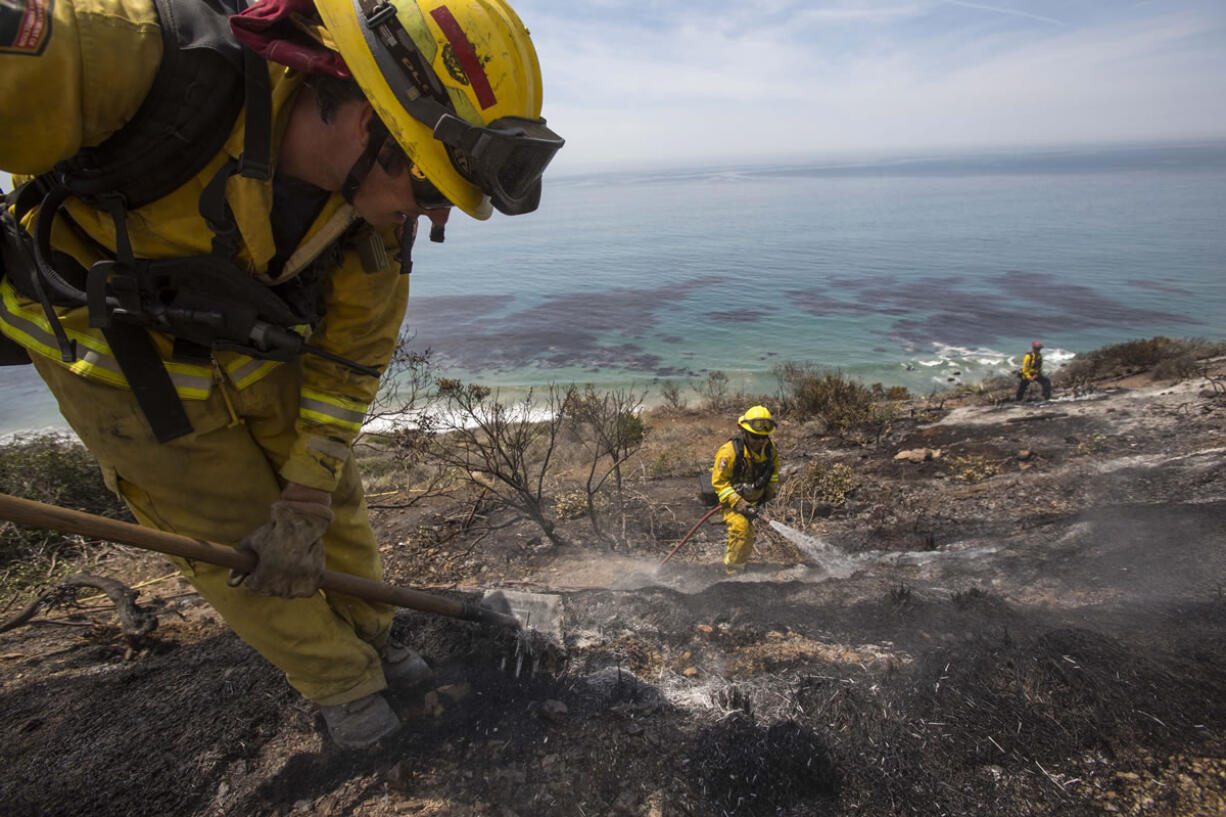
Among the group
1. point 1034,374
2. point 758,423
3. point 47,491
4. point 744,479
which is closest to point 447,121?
point 758,423

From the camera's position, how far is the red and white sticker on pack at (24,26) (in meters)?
1.10

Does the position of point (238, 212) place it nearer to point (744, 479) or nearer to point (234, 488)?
point (234, 488)

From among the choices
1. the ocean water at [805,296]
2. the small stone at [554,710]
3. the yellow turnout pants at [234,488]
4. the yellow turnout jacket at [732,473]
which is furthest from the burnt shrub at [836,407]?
the yellow turnout pants at [234,488]

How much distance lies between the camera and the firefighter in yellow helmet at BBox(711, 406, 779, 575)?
19.7 ft

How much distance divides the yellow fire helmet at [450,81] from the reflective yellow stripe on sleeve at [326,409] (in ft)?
2.95

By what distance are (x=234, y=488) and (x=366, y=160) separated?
1.19 meters

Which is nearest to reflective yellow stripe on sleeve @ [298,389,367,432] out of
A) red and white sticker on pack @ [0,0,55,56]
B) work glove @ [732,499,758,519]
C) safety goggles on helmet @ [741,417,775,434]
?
red and white sticker on pack @ [0,0,55,56]

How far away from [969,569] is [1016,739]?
7.43 feet

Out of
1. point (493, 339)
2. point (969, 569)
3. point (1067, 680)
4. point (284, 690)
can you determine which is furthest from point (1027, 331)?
point (284, 690)

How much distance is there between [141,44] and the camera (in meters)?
1.31

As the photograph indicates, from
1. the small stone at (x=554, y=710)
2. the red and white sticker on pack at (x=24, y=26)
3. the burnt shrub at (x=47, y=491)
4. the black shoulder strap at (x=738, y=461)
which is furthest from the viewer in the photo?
the black shoulder strap at (x=738, y=461)

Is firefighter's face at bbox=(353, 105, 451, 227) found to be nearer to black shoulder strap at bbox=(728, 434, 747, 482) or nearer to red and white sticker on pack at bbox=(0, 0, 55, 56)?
red and white sticker on pack at bbox=(0, 0, 55, 56)

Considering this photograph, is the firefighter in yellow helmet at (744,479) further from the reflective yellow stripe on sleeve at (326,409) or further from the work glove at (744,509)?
the reflective yellow stripe on sleeve at (326,409)

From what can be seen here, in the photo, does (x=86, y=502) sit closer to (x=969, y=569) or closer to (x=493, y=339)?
(x=969, y=569)
